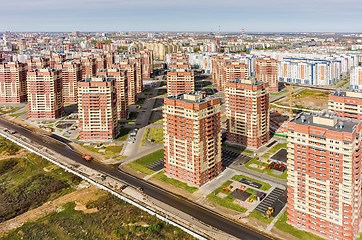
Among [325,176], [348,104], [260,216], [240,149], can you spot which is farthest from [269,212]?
[348,104]

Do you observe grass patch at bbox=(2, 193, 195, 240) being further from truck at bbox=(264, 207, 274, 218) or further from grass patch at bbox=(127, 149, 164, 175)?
grass patch at bbox=(127, 149, 164, 175)

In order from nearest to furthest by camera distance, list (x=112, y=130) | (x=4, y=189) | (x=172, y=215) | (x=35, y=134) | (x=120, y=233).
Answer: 1. (x=120, y=233)
2. (x=172, y=215)
3. (x=4, y=189)
4. (x=112, y=130)
5. (x=35, y=134)

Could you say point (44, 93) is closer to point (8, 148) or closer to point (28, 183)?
point (8, 148)

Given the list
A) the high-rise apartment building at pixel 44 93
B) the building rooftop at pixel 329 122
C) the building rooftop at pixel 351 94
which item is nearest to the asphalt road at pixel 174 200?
the building rooftop at pixel 329 122

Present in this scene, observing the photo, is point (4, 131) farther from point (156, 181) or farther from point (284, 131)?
point (284, 131)

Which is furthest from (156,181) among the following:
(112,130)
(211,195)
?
(112,130)

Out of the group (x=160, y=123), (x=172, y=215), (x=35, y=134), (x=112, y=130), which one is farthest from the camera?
(x=160, y=123)
